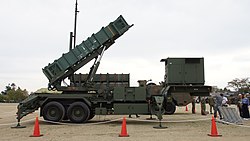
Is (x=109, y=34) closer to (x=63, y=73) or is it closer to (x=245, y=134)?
(x=63, y=73)

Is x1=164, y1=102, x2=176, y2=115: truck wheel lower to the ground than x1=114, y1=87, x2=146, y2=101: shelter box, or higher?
lower

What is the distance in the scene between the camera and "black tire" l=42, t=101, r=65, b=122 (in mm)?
13367

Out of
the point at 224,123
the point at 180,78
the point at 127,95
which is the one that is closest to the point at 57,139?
the point at 127,95

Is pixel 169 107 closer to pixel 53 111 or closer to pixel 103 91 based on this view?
pixel 103 91

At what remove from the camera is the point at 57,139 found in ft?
29.4

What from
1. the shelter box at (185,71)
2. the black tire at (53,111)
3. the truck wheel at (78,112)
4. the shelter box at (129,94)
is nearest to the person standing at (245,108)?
the shelter box at (185,71)

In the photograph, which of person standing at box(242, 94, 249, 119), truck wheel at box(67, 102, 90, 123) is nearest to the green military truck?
truck wheel at box(67, 102, 90, 123)

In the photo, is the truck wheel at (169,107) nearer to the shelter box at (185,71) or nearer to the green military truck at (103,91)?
the green military truck at (103,91)

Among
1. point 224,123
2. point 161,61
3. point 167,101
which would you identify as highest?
point 161,61

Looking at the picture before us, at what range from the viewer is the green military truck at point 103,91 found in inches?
527

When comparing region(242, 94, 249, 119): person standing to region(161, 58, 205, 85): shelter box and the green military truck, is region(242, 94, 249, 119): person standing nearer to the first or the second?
the green military truck

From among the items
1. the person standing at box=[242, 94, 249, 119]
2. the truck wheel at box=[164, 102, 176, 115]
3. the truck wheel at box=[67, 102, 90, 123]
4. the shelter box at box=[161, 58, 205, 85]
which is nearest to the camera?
the truck wheel at box=[67, 102, 90, 123]

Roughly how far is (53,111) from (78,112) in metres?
1.23

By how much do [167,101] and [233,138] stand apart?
4.85 m
